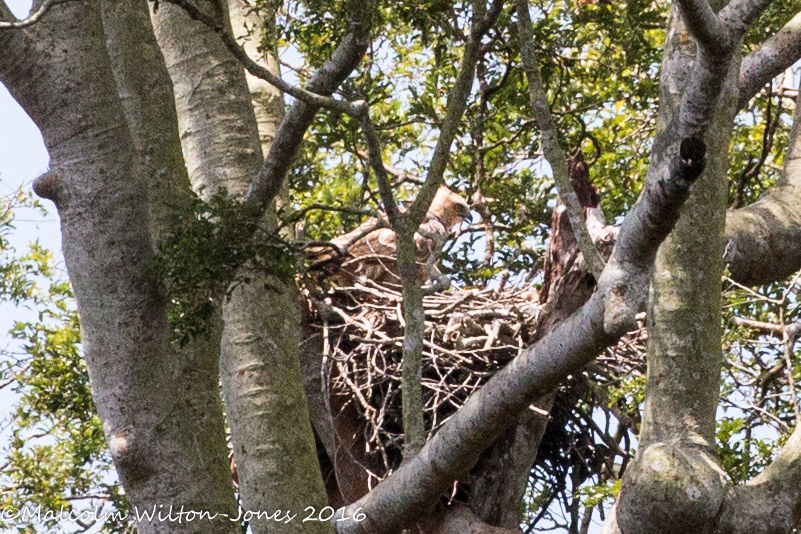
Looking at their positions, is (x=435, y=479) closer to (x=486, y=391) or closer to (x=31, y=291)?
(x=486, y=391)

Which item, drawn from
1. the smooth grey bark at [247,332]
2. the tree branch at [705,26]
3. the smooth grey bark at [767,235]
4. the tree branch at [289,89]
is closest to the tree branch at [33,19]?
the tree branch at [289,89]

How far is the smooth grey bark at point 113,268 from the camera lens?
3223 mm

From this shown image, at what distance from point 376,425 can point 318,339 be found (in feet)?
2.21

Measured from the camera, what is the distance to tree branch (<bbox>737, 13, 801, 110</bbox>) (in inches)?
173

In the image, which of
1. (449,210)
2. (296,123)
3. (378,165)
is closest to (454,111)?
(378,165)

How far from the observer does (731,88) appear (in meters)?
3.96

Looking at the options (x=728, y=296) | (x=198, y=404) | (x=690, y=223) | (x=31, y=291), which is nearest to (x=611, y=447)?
(x=728, y=296)

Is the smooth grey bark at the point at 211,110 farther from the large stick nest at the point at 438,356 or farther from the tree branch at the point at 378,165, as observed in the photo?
the large stick nest at the point at 438,356

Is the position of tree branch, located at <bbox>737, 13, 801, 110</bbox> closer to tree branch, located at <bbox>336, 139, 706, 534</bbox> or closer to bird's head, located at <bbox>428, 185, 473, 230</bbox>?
tree branch, located at <bbox>336, 139, 706, 534</bbox>

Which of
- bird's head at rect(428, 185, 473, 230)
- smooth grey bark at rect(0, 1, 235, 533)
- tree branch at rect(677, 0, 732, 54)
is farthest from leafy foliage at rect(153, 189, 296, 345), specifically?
bird's head at rect(428, 185, 473, 230)

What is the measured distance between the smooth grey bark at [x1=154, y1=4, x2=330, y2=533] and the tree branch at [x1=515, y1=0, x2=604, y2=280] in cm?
117

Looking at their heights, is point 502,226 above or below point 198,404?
above

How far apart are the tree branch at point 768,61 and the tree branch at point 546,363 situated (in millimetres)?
1234

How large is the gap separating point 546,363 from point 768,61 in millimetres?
1500
